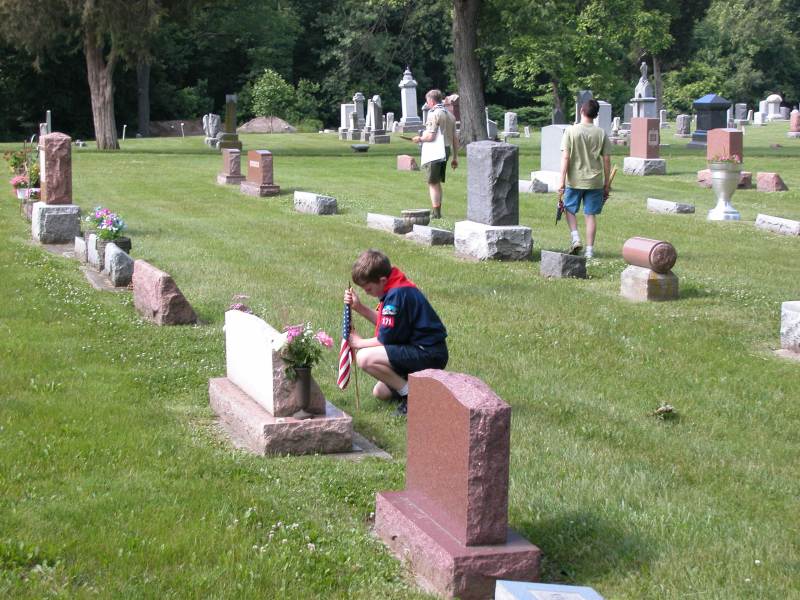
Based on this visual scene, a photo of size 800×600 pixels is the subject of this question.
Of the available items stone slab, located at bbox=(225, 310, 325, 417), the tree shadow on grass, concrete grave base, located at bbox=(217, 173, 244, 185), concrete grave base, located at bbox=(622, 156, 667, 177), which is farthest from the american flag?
concrete grave base, located at bbox=(622, 156, 667, 177)

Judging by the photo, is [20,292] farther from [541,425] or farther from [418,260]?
[541,425]

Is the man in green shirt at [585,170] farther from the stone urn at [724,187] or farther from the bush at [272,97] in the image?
the bush at [272,97]

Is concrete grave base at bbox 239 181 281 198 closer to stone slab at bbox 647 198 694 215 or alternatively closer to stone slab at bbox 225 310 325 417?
stone slab at bbox 647 198 694 215

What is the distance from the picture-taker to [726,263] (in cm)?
1459

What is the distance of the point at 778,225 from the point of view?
17.6 metres

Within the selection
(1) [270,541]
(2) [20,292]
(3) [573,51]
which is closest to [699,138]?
(3) [573,51]

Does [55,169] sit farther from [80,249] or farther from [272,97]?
[272,97]

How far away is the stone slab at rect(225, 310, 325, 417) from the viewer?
705 cm

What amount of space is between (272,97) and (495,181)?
4335cm

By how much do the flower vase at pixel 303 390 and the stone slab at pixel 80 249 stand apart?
8912mm

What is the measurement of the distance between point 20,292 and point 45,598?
8232 mm

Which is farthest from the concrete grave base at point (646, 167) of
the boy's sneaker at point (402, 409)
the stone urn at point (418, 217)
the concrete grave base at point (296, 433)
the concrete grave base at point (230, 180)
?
the concrete grave base at point (296, 433)

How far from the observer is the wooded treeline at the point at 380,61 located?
155 feet

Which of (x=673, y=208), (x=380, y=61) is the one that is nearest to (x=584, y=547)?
(x=673, y=208)
